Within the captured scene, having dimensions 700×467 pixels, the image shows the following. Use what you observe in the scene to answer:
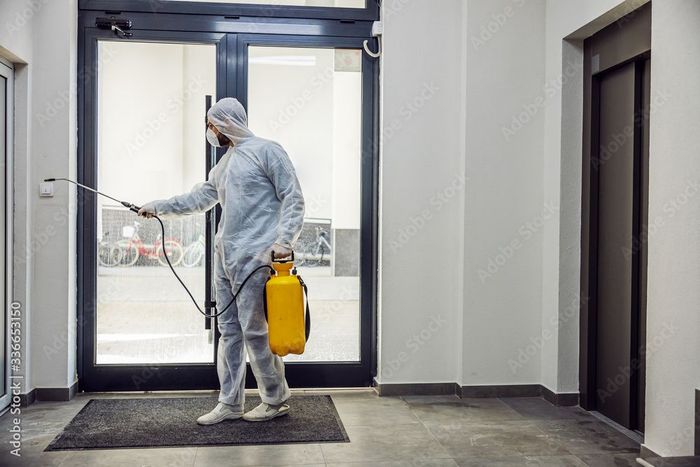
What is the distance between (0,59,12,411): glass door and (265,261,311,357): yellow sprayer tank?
1.22 meters

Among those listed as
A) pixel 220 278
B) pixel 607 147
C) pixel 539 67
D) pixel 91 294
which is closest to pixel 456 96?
pixel 539 67

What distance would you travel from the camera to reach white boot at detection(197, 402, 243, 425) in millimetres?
3129

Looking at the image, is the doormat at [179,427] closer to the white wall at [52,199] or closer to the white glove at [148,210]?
the white wall at [52,199]

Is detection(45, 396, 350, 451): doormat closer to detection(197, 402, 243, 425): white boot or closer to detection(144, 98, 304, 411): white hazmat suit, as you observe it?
detection(197, 402, 243, 425): white boot

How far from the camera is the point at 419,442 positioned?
115 inches

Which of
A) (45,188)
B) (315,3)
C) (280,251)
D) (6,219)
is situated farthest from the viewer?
(315,3)

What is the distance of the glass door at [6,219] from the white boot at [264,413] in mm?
1071

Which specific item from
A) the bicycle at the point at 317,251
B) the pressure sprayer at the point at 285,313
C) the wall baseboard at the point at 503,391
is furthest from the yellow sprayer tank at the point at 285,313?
the wall baseboard at the point at 503,391

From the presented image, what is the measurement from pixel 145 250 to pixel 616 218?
2.21m

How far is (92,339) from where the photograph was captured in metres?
3.64

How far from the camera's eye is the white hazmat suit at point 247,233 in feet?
10.2

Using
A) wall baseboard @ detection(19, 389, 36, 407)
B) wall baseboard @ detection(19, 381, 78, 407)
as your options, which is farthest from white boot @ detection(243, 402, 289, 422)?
wall baseboard @ detection(19, 389, 36, 407)

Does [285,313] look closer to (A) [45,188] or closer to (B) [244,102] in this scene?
(B) [244,102]

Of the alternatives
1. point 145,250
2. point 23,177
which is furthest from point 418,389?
point 23,177
